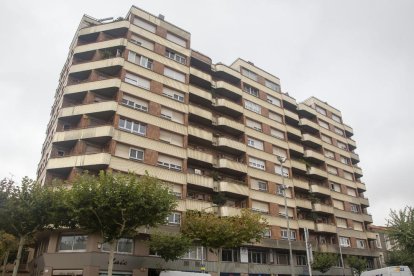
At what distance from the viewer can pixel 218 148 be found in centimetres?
4234

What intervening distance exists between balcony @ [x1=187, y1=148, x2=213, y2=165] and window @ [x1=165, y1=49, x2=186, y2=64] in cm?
1129

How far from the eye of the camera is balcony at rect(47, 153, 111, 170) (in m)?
31.0

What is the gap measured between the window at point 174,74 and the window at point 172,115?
4457 mm

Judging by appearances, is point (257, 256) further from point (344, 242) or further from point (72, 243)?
point (72, 243)

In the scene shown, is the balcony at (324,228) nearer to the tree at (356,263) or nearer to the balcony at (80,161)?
the tree at (356,263)

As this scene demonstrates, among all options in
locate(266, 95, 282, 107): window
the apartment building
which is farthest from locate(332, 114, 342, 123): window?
locate(266, 95, 282, 107): window

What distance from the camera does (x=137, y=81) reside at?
123 ft

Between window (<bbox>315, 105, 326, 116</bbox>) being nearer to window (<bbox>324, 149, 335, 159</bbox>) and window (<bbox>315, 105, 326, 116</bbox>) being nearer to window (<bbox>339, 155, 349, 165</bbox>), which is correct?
window (<bbox>324, 149, 335, 159</bbox>)

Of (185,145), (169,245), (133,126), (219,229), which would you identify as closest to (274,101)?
(185,145)

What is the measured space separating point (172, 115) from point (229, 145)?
7.87m

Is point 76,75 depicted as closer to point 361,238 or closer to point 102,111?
point 102,111

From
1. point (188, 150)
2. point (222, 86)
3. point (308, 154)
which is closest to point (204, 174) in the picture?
point (188, 150)

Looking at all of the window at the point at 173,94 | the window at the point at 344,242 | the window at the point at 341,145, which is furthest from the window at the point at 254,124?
the window at the point at 341,145

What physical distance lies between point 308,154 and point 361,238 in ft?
47.9
